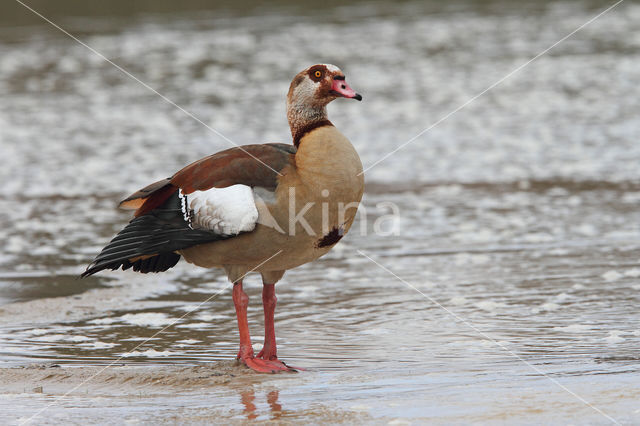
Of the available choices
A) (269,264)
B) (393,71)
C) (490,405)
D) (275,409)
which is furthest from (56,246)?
(393,71)

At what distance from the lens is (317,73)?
6.30m

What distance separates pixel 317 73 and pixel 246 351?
6.05 feet

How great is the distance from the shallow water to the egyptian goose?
72 cm

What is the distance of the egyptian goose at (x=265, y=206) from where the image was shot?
598 cm

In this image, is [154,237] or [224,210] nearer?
[224,210]

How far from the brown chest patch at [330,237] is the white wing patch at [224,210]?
439mm

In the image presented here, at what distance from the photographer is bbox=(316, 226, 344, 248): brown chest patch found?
6075 mm

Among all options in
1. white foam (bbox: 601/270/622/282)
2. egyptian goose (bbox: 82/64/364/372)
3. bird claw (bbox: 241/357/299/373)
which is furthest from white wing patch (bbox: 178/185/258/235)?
white foam (bbox: 601/270/622/282)

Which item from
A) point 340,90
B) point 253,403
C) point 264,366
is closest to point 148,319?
point 264,366

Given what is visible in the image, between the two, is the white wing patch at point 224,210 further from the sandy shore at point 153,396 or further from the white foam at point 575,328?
the white foam at point 575,328

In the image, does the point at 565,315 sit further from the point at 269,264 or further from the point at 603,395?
the point at 269,264

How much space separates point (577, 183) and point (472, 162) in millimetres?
2006

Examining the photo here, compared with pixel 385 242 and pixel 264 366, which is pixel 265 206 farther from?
pixel 385 242

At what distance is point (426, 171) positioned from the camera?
44.2ft
